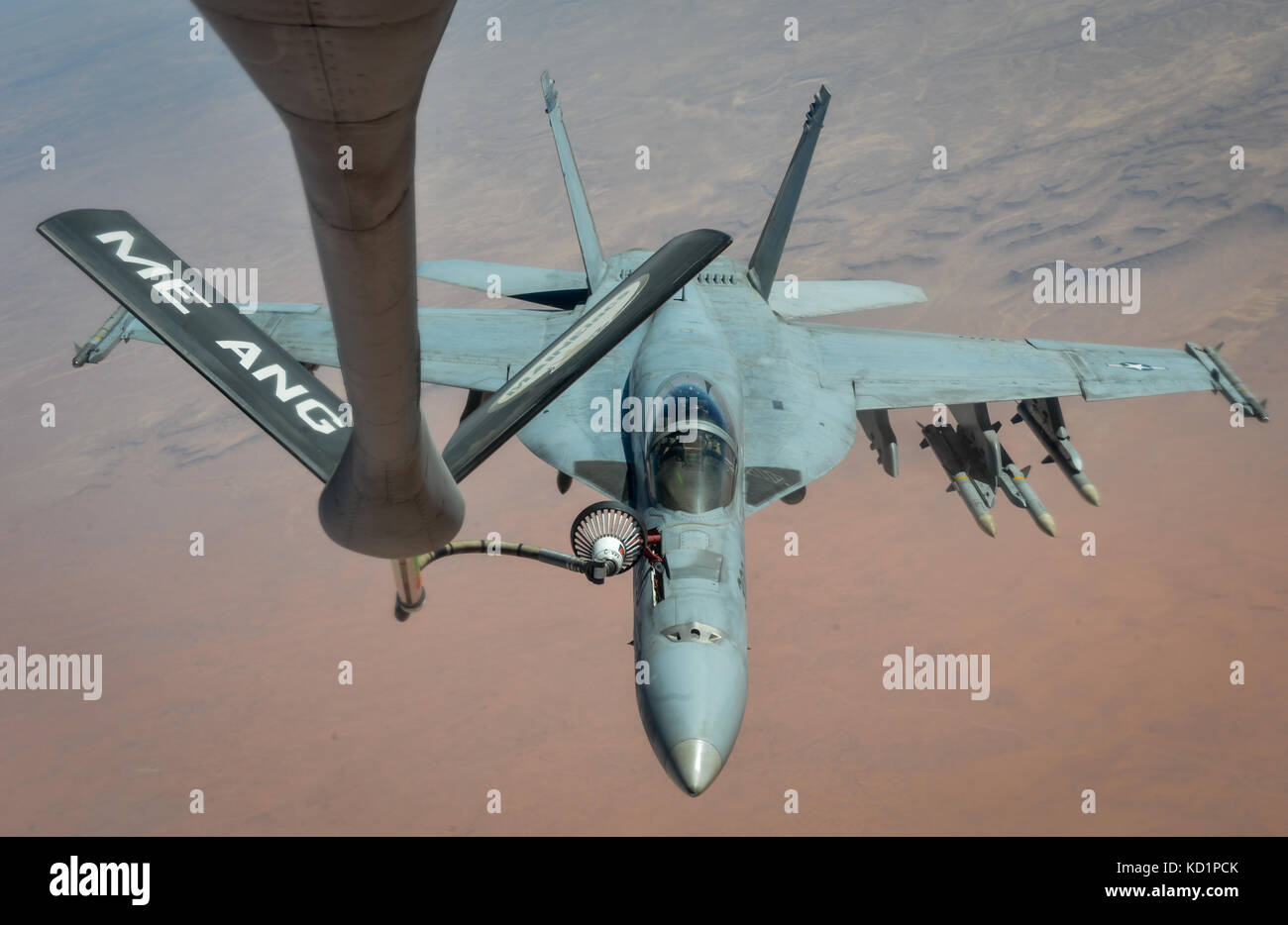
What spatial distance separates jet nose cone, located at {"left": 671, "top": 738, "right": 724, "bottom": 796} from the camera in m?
10.4

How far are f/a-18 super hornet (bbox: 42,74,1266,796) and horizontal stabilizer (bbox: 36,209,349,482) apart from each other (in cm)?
2

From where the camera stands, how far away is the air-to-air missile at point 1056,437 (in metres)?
19.3

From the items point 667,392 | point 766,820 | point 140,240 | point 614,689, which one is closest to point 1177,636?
point 766,820

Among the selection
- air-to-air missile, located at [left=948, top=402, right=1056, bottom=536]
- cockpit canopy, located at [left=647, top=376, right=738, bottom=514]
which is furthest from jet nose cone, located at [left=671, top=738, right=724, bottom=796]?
air-to-air missile, located at [left=948, top=402, right=1056, bottom=536]

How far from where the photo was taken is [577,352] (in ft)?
24.2

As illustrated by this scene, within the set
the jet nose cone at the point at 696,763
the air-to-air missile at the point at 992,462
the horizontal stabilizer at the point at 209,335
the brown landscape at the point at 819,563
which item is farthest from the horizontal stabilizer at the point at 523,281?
the horizontal stabilizer at the point at 209,335

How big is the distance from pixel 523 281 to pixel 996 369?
1055 centimetres

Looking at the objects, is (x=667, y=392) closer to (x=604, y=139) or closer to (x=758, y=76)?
(x=604, y=139)

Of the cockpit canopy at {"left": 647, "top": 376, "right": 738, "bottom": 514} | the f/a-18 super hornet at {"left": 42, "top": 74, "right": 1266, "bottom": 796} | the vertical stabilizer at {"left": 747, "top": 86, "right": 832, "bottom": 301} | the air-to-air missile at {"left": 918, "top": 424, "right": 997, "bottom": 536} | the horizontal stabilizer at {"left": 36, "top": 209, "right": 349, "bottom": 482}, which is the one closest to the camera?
the horizontal stabilizer at {"left": 36, "top": 209, "right": 349, "bottom": 482}

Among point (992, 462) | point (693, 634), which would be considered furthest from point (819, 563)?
point (693, 634)

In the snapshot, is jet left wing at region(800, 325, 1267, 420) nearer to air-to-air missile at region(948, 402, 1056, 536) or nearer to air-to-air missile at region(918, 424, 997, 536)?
air-to-air missile at region(948, 402, 1056, 536)

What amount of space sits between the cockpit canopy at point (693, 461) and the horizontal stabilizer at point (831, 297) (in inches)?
328

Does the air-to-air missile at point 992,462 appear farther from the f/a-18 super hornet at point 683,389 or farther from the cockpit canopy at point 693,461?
the cockpit canopy at point 693,461

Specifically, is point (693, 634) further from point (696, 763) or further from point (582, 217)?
point (582, 217)
